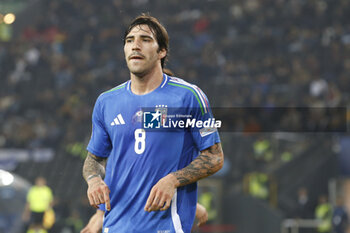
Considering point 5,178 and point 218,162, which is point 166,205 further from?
point 5,178

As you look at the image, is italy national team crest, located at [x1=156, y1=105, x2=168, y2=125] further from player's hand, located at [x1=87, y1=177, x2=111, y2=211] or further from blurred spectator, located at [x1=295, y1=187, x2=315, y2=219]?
blurred spectator, located at [x1=295, y1=187, x2=315, y2=219]

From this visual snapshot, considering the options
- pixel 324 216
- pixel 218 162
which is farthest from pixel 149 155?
pixel 324 216

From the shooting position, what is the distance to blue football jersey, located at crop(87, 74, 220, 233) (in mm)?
3705

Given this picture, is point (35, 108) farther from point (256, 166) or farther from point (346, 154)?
point (346, 154)

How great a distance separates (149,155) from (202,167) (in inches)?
12.6

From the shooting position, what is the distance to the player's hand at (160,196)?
346 cm

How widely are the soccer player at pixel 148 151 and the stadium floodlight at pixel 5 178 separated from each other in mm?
11421

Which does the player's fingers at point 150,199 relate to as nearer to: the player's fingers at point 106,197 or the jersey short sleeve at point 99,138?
the player's fingers at point 106,197

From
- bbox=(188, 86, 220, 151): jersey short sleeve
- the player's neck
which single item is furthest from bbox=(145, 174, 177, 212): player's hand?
the player's neck

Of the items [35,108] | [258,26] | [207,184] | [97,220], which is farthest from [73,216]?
[97,220]

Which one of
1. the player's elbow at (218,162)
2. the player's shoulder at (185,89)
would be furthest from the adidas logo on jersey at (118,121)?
the player's elbow at (218,162)

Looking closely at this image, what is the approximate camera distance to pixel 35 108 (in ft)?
67.9

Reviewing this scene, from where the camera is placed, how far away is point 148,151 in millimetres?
3734

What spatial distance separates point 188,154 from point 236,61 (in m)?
16.2
